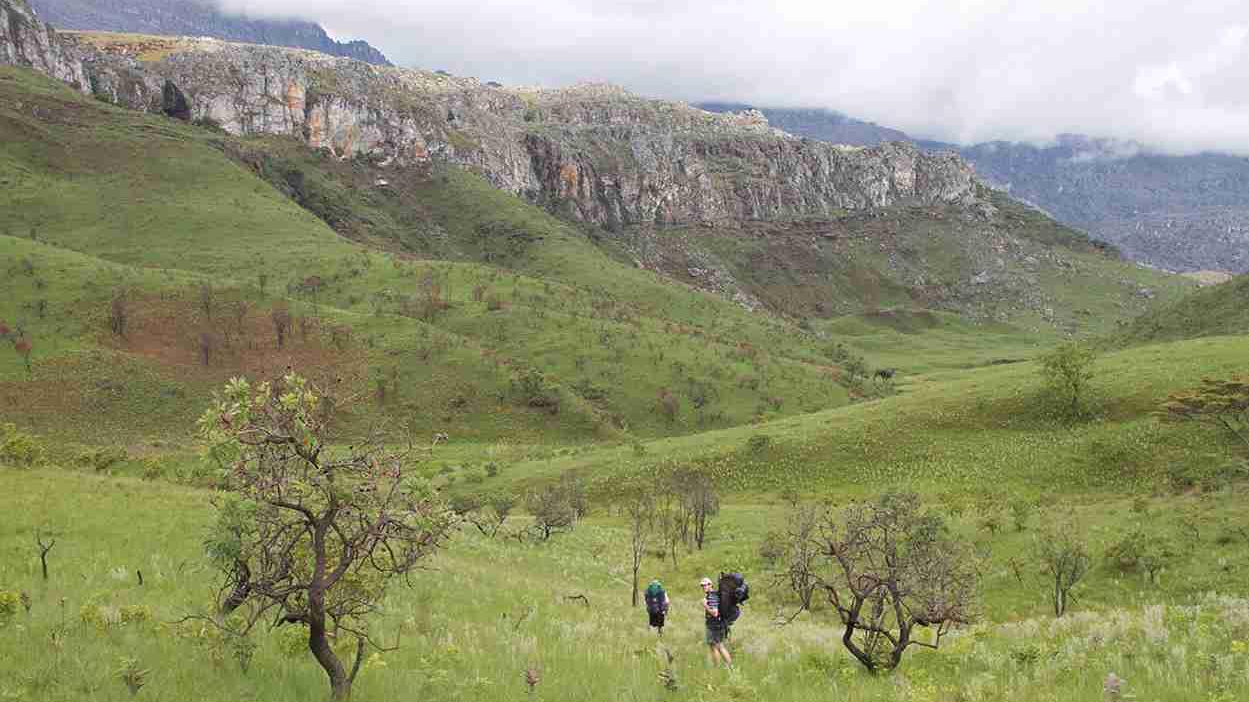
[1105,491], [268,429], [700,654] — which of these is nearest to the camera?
[268,429]

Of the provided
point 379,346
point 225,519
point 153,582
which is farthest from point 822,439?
point 379,346

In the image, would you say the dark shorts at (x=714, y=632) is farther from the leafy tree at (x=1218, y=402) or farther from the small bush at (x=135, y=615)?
the leafy tree at (x=1218, y=402)

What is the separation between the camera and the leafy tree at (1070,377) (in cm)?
5378

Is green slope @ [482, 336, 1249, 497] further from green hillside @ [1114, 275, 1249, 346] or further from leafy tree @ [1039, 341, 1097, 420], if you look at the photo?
green hillside @ [1114, 275, 1249, 346]

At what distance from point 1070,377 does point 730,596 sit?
51.0 m

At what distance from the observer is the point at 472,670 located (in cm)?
986

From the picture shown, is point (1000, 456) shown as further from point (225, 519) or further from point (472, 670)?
point (225, 519)

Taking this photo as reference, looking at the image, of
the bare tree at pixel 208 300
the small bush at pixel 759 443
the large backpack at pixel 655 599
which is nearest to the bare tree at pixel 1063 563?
the large backpack at pixel 655 599

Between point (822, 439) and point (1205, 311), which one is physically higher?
point (1205, 311)

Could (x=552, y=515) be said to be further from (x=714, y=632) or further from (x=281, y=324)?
(x=281, y=324)

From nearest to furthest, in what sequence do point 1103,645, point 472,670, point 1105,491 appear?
point 472,670
point 1103,645
point 1105,491

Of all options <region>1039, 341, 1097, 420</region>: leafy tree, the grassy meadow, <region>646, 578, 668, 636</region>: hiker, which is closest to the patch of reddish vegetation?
the grassy meadow

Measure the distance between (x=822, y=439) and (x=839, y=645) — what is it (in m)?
45.0

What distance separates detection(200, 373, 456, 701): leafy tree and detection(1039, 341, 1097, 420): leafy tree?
5778 cm
